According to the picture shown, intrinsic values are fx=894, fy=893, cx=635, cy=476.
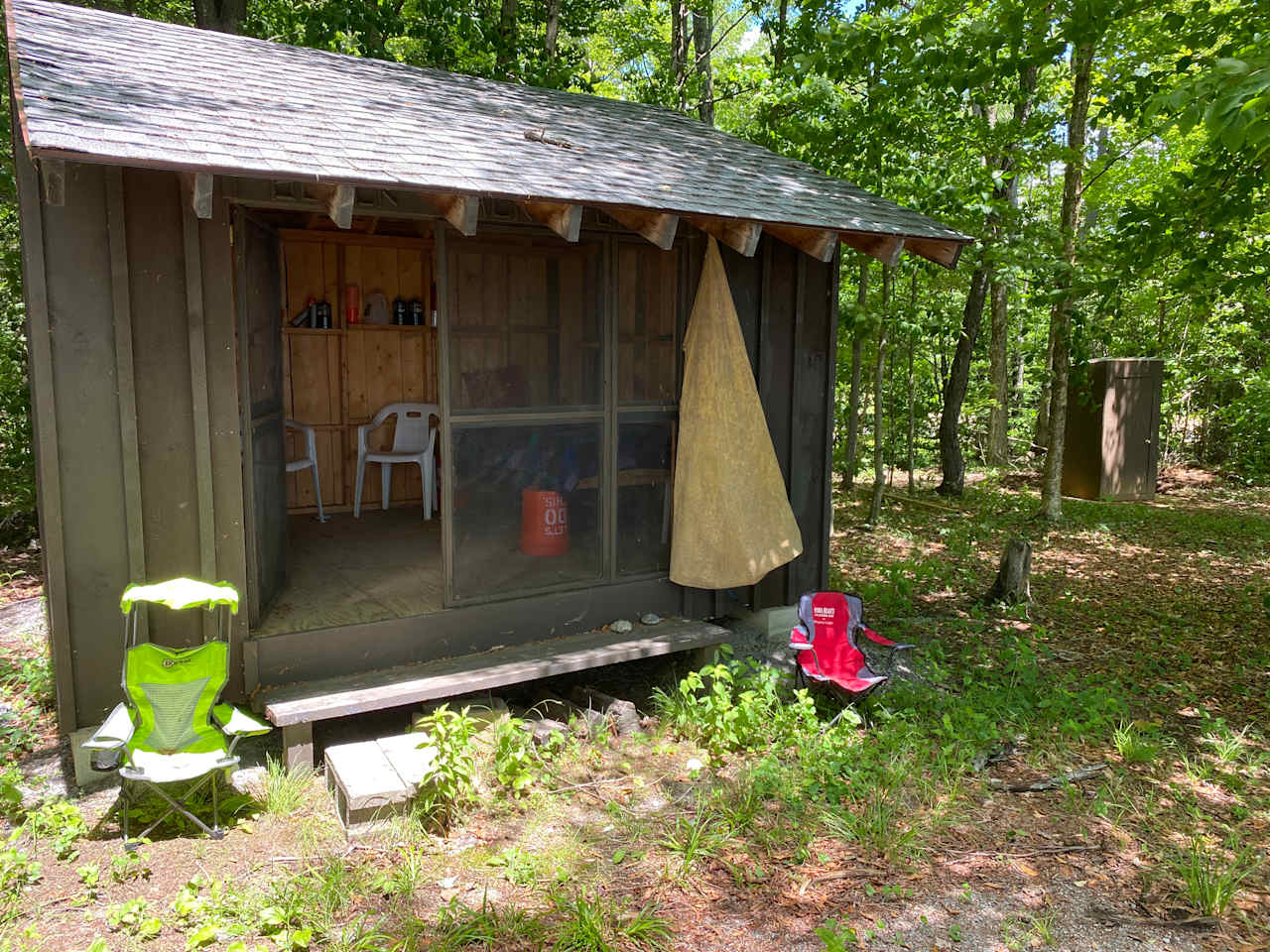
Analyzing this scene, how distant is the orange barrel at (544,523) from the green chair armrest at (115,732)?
1972 mm

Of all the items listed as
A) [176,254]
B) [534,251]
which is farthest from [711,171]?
[176,254]

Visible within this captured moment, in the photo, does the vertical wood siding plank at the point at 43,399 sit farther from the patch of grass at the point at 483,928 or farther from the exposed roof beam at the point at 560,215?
the patch of grass at the point at 483,928

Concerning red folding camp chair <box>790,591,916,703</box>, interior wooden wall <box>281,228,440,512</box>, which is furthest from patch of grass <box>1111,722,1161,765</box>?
interior wooden wall <box>281,228,440,512</box>

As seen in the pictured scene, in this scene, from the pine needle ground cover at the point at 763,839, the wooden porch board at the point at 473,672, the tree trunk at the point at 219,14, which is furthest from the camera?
the tree trunk at the point at 219,14

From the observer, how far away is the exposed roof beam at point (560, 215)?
4.15 m

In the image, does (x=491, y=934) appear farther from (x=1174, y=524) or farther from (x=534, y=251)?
(x=1174, y=524)

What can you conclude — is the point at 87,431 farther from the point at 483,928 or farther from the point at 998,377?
the point at 998,377

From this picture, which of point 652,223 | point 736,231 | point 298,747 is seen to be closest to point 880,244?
point 736,231

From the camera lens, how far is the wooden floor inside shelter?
14.9 feet

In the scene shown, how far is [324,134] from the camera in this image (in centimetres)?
405

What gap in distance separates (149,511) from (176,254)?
1126 mm

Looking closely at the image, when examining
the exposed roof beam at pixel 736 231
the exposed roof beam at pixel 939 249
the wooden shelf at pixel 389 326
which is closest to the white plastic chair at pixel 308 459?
the wooden shelf at pixel 389 326

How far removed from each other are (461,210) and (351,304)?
12.5 feet

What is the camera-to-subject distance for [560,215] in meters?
4.23
